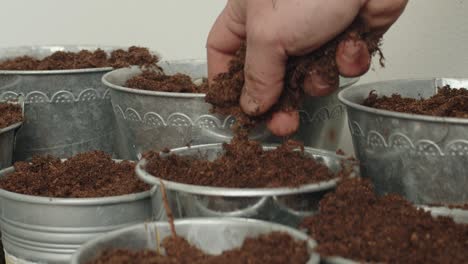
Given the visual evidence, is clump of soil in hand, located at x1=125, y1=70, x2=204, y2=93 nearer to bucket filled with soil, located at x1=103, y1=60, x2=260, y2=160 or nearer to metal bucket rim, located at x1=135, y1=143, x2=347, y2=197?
bucket filled with soil, located at x1=103, y1=60, x2=260, y2=160

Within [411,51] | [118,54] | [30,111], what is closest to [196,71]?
[118,54]

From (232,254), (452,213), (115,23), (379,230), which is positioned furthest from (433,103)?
(115,23)

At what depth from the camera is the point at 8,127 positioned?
4.70ft

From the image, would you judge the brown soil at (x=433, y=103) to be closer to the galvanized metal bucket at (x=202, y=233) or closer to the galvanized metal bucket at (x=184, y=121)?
the galvanized metal bucket at (x=184, y=121)

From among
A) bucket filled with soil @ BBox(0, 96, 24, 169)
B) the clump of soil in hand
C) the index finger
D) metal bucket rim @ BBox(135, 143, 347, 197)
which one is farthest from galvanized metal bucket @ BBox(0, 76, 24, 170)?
metal bucket rim @ BBox(135, 143, 347, 197)

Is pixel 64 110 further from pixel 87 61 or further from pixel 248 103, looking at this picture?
pixel 248 103

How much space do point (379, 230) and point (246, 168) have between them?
0.81ft

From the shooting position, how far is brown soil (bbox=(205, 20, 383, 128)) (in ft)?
3.84

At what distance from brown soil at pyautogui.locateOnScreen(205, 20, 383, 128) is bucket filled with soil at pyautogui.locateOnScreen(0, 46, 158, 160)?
0.44m

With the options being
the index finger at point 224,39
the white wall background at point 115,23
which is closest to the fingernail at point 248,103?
the index finger at point 224,39

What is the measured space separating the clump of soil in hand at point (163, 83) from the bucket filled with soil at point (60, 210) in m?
0.25

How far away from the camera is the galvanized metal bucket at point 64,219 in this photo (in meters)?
1.14

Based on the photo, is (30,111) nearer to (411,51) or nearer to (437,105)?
(437,105)

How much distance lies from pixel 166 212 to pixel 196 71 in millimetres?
729
